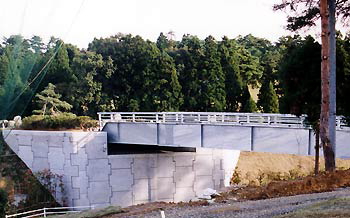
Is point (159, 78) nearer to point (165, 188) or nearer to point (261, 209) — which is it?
point (165, 188)

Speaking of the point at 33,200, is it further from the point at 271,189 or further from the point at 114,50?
the point at 114,50

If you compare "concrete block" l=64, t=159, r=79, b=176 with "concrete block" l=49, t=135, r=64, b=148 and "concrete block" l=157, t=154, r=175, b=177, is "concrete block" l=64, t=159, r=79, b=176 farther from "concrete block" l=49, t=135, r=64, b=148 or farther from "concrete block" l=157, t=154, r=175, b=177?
"concrete block" l=157, t=154, r=175, b=177

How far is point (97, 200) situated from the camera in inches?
1020

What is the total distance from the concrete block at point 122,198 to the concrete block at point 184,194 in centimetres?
257

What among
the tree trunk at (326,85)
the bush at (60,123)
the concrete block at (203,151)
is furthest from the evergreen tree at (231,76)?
the tree trunk at (326,85)

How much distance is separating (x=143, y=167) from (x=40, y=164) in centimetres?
578

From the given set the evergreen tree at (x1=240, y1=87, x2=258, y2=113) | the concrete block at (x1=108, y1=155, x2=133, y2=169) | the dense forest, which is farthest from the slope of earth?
the concrete block at (x1=108, y1=155, x2=133, y2=169)

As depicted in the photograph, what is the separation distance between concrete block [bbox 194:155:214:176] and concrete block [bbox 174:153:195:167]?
0.28m

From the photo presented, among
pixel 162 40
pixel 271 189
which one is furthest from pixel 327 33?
pixel 162 40

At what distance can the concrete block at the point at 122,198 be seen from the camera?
2614cm

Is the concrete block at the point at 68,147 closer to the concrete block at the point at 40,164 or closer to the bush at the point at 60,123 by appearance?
the concrete block at the point at 40,164

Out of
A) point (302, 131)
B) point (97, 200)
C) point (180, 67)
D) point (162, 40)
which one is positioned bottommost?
point (97, 200)

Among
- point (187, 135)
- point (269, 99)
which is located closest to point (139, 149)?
point (187, 135)

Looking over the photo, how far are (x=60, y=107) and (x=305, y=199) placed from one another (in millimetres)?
33182
